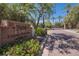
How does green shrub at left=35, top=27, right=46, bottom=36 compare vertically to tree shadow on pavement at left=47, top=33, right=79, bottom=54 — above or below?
above

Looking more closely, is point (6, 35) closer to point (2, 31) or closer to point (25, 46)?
point (2, 31)

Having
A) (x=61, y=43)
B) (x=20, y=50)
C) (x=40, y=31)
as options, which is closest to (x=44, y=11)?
(x=40, y=31)

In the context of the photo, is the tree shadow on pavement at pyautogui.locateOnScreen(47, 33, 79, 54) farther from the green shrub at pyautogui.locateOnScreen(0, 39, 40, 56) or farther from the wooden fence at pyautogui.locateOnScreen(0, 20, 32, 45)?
the wooden fence at pyautogui.locateOnScreen(0, 20, 32, 45)

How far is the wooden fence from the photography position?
334cm

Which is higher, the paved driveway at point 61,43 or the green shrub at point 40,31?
the green shrub at point 40,31

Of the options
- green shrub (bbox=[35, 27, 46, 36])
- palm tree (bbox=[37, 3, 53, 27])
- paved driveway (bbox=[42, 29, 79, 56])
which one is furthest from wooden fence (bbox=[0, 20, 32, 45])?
paved driveway (bbox=[42, 29, 79, 56])

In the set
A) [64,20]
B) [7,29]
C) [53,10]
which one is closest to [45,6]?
[53,10]

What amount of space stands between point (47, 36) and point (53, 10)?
0.40 m

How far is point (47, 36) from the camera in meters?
3.47

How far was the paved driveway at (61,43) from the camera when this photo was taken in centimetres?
335

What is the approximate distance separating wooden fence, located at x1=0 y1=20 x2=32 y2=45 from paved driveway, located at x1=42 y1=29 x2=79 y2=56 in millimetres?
349

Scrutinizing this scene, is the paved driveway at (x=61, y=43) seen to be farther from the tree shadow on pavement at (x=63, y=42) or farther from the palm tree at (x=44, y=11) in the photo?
the palm tree at (x=44, y=11)

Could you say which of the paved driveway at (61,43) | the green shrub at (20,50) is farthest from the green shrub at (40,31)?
the green shrub at (20,50)

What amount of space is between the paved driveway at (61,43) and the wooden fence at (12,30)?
0.35 m
